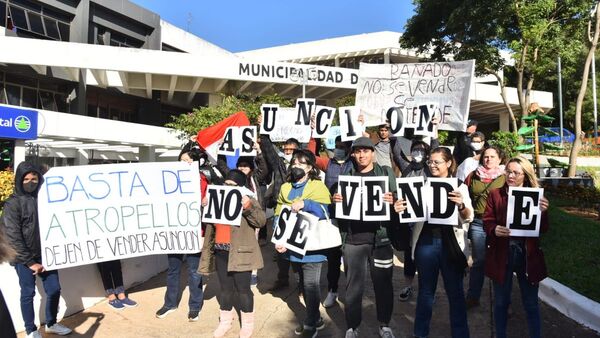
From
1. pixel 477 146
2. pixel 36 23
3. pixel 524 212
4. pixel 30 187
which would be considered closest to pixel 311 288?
pixel 524 212

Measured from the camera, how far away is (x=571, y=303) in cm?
483

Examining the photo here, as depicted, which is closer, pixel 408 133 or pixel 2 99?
pixel 408 133

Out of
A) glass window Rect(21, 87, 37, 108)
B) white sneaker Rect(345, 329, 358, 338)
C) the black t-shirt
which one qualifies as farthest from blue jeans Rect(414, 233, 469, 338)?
glass window Rect(21, 87, 37, 108)

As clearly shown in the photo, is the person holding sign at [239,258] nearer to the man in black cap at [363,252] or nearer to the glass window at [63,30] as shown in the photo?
the man in black cap at [363,252]

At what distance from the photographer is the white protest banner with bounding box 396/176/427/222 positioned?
390 centimetres

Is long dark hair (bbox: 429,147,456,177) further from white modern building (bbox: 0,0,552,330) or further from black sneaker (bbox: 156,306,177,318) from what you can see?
white modern building (bbox: 0,0,552,330)

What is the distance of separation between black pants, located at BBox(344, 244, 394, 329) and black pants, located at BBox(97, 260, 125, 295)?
10.0 feet

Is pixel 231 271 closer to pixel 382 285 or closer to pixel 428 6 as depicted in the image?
pixel 382 285

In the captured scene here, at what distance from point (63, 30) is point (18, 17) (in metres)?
2.72

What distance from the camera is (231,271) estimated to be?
175 inches

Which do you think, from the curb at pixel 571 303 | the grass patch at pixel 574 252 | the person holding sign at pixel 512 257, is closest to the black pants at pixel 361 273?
the person holding sign at pixel 512 257

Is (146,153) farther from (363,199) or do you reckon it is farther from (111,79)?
(363,199)

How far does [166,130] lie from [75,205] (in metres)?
17.8

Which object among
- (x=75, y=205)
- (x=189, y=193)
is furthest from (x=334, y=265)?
(x=75, y=205)
